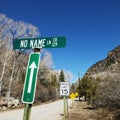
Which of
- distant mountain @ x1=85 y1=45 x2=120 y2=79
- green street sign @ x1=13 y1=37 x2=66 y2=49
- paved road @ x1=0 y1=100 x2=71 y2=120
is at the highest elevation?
distant mountain @ x1=85 y1=45 x2=120 y2=79

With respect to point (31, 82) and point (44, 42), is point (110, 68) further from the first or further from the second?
point (31, 82)

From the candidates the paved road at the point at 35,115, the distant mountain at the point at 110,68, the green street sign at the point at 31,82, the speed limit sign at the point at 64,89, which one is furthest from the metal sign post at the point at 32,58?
the distant mountain at the point at 110,68

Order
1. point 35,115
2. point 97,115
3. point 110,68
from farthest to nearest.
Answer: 1. point 110,68
2. point 97,115
3. point 35,115

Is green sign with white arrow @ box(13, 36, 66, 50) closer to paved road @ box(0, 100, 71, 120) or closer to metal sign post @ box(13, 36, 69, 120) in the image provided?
metal sign post @ box(13, 36, 69, 120)

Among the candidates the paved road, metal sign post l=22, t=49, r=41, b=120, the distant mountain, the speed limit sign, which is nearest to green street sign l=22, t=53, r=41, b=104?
metal sign post l=22, t=49, r=41, b=120

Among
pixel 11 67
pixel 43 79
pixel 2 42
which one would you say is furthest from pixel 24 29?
pixel 43 79

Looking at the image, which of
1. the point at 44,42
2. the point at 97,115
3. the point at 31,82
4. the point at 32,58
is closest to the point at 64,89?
the point at 44,42

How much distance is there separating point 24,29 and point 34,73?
27.1m

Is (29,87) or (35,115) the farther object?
(35,115)

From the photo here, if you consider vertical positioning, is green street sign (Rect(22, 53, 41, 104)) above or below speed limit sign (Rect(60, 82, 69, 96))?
below

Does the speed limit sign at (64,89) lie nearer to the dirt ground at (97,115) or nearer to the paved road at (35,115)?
the dirt ground at (97,115)

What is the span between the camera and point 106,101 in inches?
888

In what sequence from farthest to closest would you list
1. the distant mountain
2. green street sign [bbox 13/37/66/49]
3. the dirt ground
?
the distant mountain, the dirt ground, green street sign [bbox 13/37/66/49]

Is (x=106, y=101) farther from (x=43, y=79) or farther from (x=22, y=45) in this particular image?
(x=43, y=79)
